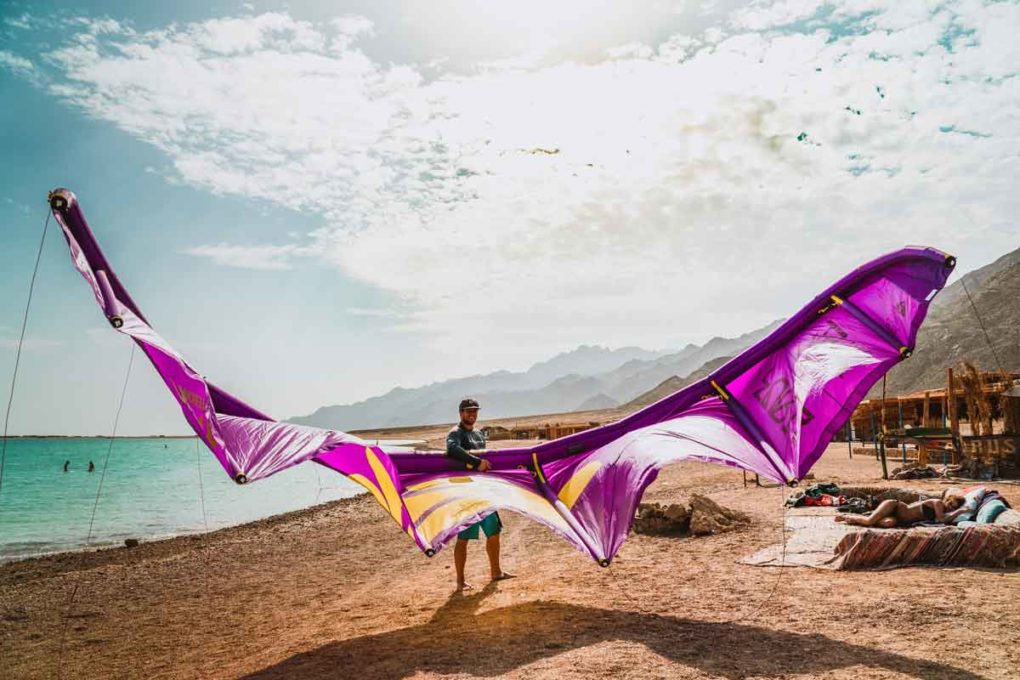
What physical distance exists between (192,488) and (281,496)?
9285 mm

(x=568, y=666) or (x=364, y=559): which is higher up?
(x=568, y=666)

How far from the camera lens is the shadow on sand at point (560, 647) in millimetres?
4051

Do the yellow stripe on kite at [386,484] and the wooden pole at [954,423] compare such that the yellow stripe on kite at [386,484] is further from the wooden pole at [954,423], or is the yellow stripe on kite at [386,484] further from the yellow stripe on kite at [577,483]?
the wooden pole at [954,423]

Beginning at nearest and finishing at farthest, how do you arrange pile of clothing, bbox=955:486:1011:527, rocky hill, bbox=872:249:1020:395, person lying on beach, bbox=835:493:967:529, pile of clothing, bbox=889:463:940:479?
1. pile of clothing, bbox=955:486:1011:527
2. person lying on beach, bbox=835:493:967:529
3. pile of clothing, bbox=889:463:940:479
4. rocky hill, bbox=872:249:1020:395

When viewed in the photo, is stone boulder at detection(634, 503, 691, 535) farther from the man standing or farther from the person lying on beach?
the man standing

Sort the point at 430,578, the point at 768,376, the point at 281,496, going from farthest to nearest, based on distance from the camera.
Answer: the point at 281,496
the point at 430,578
the point at 768,376

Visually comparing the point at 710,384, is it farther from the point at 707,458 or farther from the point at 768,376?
the point at 707,458

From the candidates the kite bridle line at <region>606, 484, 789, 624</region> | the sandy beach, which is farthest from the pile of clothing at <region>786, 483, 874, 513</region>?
the kite bridle line at <region>606, 484, 789, 624</region>

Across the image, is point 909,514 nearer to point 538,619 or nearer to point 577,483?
point 577,483

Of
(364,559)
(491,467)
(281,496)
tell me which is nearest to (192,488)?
(281,496)

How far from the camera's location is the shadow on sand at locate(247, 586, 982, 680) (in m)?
4.05

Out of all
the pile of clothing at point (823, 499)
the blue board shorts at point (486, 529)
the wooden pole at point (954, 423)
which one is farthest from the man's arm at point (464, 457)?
the wooden pole at point (954, 423)

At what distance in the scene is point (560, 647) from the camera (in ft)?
15.1

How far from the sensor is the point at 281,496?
27.9 m
